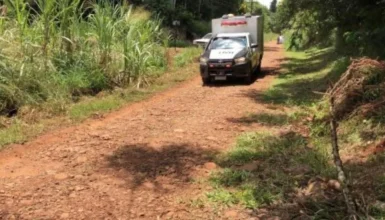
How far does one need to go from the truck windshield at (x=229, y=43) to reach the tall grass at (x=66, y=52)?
203 centimetres

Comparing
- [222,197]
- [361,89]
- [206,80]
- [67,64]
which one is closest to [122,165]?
[222,197]

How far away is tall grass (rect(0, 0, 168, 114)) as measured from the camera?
8.41 meters

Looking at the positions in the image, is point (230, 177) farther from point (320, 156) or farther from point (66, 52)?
point (66, 52)

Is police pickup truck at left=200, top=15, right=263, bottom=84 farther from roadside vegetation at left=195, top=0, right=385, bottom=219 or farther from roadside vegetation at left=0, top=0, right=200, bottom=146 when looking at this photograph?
roadside vegetation at left=195, top=0, right=385, bottom=219

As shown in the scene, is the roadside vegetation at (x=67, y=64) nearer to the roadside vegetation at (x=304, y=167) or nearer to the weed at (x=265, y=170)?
the weed at (x=265, y=170)

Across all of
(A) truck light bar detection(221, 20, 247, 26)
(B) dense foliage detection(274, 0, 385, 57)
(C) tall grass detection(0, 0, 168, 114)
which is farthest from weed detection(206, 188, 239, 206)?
(A) truck light bar detection(221, 20, 247, 26)

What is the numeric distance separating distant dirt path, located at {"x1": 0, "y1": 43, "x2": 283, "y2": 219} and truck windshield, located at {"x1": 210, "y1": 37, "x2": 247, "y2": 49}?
444 cm

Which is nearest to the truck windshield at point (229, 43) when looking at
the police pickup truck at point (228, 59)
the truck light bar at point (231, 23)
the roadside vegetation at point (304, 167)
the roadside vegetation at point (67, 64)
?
the police pickup truck at point (228, 59)

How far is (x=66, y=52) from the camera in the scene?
10117mm

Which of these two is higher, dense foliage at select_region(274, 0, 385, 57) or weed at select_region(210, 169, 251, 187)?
dense foliage at select_region(274, 0, 385, 57)

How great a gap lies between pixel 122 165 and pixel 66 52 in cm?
515

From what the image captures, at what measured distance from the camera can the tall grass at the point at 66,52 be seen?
8414mm

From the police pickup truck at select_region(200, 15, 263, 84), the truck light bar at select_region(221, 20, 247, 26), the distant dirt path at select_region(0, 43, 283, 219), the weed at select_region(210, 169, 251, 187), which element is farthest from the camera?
the truck light bar at select_region(221, 20, 247, 26)

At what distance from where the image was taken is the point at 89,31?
10.6 m
